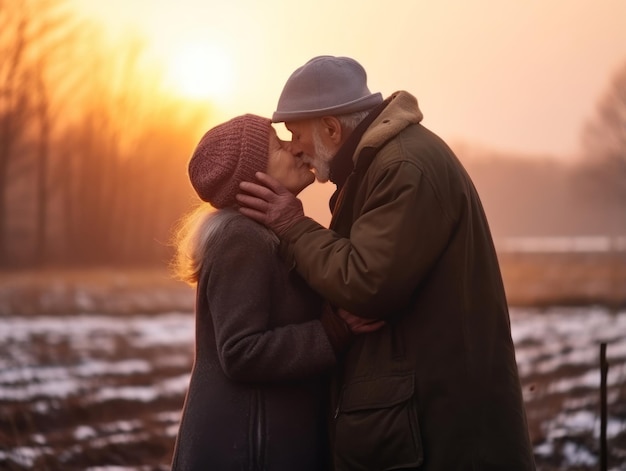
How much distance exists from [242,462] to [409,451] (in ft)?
1.80

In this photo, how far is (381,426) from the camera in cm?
312

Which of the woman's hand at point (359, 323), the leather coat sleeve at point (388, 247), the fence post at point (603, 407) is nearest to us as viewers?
the leather coat sleeve at point (388, 247)

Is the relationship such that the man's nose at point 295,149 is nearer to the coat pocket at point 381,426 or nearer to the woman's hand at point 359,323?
the woman's hand at point 359,323

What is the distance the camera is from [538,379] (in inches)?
439

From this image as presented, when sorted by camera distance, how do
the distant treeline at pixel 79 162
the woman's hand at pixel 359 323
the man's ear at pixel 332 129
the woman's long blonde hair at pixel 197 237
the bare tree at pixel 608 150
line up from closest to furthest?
the woman's hand at pixel 359 323 < the woman's long blonde hair at pixel 197 237 < the man's ear at pixel 332 129 < the distant treeline at pixel 79 162 < the bare tree at pixel 608 150

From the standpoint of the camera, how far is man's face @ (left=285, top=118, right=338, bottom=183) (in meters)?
3.48

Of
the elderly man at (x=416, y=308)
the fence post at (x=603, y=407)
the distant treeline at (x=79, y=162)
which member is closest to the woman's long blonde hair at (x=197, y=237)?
the elderly man at (x=416, y=308)

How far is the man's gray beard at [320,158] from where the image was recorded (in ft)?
11.4

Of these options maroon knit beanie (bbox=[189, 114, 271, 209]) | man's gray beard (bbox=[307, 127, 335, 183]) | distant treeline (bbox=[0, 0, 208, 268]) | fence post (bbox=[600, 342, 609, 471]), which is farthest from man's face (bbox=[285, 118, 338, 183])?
distant treeline (bbox=[0, 0, 208, 268])

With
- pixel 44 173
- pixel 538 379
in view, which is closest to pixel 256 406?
pixel 538 379

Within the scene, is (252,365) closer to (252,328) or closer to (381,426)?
(252,328)

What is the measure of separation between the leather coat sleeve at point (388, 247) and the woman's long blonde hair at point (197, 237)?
377 millimetres

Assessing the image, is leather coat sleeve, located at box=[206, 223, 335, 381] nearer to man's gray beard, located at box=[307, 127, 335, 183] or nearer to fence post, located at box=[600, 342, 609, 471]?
man's gray beard, located at box=[307, 127, 335, 183]

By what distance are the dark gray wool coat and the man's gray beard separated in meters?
0.30
